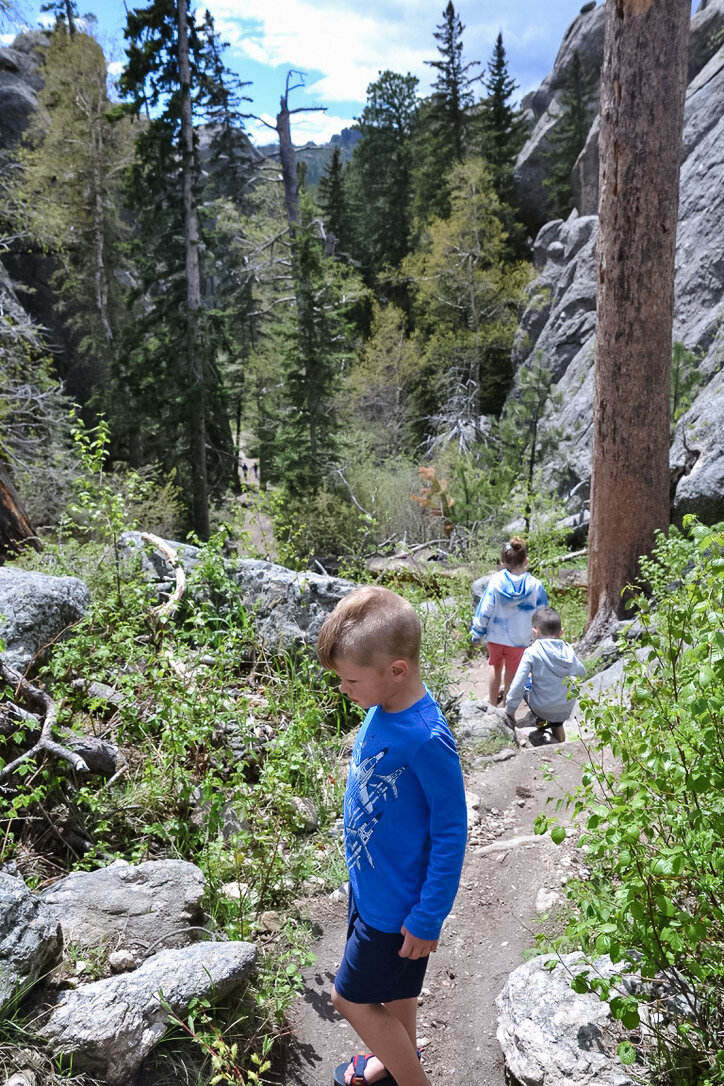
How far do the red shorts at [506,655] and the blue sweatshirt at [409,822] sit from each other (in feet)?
11.6

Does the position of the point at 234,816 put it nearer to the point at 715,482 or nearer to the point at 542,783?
the point at 542,783

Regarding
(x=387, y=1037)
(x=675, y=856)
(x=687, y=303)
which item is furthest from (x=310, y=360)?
(x=675, y=856)

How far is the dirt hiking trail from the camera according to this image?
96.9 inches

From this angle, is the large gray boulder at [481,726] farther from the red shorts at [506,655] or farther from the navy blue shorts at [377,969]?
the navy blue shorts at [377,969]

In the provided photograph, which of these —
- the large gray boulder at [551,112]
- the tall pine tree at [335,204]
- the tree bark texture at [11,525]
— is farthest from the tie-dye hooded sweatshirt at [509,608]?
the tall pine tree at [335,204]

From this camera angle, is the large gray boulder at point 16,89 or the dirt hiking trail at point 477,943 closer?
the dirt hiking trail at point 477,943

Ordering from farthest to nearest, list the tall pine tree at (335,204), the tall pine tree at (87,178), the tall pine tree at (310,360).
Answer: the tall pine tree at (335,204)
the tall pine tree at (87,178)
the tall pine tree at (310,360)

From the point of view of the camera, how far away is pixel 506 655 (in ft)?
17.8

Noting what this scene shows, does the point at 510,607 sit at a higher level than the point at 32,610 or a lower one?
lower

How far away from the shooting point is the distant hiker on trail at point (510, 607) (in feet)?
16.9

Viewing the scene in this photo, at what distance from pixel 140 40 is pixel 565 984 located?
19.3 metres

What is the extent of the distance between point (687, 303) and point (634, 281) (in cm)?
707

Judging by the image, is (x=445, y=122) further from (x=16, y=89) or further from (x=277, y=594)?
(x=277, y=594)

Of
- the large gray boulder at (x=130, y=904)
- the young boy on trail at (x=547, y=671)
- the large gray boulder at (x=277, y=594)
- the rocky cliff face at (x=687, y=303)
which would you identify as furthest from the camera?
the rocky cliff face at (x=687, y=303)
